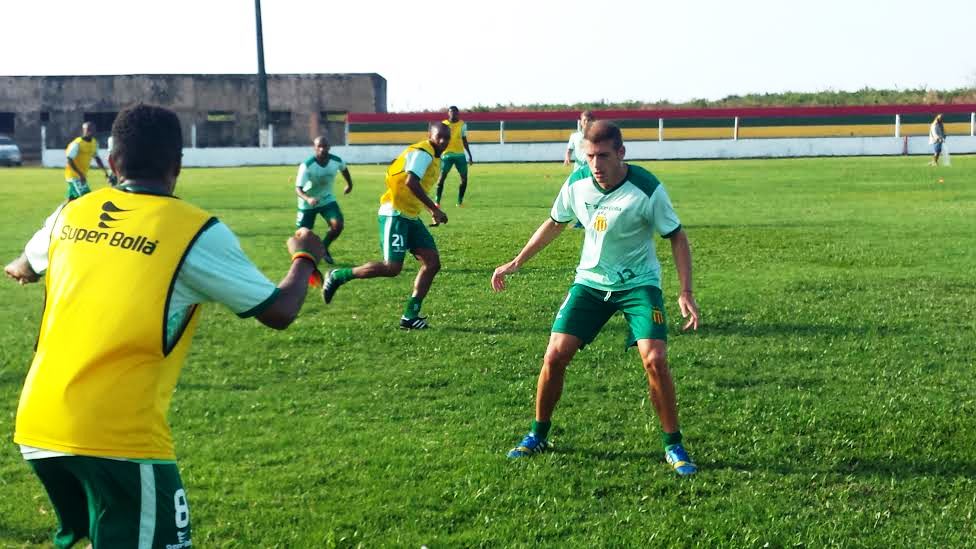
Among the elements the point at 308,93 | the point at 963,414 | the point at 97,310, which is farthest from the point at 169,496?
the point at 308,93

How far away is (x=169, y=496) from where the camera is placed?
10.6 feet

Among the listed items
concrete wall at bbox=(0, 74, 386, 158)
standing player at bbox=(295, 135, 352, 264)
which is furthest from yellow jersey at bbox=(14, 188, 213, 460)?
concrete wall at bbox=(0, 74, 386, 158)

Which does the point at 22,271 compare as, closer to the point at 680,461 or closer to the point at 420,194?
the point at 680,461

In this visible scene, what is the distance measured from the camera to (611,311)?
632 centimetres

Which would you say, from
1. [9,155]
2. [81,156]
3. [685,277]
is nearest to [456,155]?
[81,156]

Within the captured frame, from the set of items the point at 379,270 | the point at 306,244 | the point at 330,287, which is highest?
the point at 306,244

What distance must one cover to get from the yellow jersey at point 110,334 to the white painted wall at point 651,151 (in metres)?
43.5

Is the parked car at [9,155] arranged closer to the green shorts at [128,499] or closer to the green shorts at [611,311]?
the green shorts at [611,311]

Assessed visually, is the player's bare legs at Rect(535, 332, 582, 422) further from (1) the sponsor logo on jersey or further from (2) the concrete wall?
(2) the concrete wall

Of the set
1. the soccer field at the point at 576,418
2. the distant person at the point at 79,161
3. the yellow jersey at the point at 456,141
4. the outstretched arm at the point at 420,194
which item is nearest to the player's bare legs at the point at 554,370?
the soccer field at the point at 576,418

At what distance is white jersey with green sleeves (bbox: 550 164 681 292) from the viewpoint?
242 inches

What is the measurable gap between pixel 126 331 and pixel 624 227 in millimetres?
3617

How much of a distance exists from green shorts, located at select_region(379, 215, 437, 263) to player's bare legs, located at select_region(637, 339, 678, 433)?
4673 mm

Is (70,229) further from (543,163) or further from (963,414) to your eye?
(543,163)
